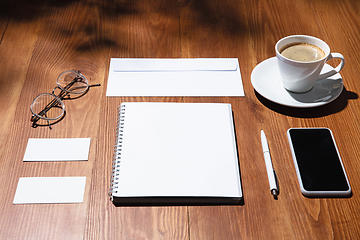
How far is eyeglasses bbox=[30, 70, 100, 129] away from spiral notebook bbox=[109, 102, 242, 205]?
0.56ft

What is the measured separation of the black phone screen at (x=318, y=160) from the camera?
68 centimetres

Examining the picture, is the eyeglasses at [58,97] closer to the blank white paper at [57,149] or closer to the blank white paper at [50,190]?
the blank white paper at [57,149]

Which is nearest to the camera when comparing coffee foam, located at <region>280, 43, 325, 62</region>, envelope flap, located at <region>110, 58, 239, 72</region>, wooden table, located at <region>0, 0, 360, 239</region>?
wooden table, located at <region>0, 0, 360, 239</region>

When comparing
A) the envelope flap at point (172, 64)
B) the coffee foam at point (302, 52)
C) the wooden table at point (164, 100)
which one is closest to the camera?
the wooden table at point (164, 100)

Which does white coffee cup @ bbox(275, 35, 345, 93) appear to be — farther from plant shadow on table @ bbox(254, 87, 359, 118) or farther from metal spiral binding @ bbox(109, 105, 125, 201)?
metal spiral binding @ bbox(109, 105, 125, 201)

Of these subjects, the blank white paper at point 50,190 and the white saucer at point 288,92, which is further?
the white saucer at point 288,92

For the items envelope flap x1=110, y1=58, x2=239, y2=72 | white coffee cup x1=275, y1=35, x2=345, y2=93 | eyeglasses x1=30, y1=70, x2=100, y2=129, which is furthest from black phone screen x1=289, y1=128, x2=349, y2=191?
eyeglasses x1=30, y1=70, x2=100, y2=129

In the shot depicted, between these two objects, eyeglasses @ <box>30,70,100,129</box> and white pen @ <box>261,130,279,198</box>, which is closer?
white pen @ <box>261,130,279,198</box>

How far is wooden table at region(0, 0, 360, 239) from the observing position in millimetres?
644

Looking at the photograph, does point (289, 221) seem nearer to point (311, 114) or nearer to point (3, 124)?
point (311, 114)

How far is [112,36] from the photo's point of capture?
A: 1.03 m

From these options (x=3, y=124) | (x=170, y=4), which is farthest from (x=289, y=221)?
(x=170, y=4)

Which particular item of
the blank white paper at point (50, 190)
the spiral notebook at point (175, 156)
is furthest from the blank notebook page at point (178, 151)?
the blank white paper at point (50, 190)

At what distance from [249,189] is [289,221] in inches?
4.3
